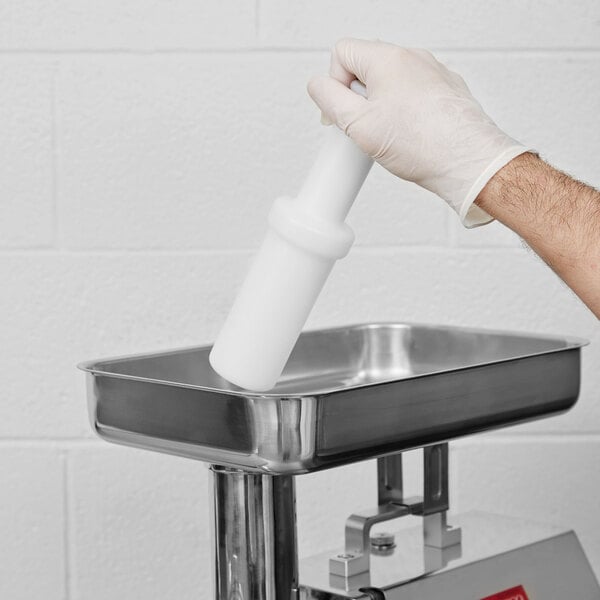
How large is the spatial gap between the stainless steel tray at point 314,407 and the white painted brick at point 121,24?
0.62m

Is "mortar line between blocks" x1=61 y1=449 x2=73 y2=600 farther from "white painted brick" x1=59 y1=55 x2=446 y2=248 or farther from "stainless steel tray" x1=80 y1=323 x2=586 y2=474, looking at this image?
"stainless steel tray" x1=80 y1=323 x2=586 y2=474

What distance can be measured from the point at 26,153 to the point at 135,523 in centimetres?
59

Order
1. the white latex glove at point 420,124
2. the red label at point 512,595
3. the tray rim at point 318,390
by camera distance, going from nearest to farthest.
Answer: the tray rim at point 318,390 → the white latex glove at point 420,124 → the red label at point 512,595

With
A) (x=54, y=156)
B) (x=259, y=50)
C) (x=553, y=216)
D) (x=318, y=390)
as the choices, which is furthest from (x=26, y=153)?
(x=553, y=216)

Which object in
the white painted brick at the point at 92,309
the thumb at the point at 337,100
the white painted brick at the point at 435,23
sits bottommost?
the white painted brick at the point at 92,309

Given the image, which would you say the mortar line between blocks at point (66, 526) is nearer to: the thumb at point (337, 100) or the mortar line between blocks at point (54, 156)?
the mortar line between blocks at point (54, 156)

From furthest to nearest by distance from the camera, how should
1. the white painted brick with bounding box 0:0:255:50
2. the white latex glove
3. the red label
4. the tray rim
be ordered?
the white painted brick with bounding box 0:0:255:50, the red label, the white latex glove, the tray rim

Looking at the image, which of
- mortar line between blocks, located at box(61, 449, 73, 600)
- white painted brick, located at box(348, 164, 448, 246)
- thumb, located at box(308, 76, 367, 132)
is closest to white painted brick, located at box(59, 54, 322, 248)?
white painted brick, located at box(348, 164, 448, 246)

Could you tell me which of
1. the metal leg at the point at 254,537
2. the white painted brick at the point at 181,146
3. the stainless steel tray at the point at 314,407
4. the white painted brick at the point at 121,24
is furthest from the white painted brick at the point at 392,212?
the metal leg at the point at 254,537

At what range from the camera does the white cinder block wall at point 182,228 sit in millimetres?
1616

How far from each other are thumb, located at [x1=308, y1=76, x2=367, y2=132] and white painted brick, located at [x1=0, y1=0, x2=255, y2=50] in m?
0.60

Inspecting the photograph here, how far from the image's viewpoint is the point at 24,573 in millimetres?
→ 1683

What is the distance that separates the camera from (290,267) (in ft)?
3.17

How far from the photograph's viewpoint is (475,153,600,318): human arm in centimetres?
99
